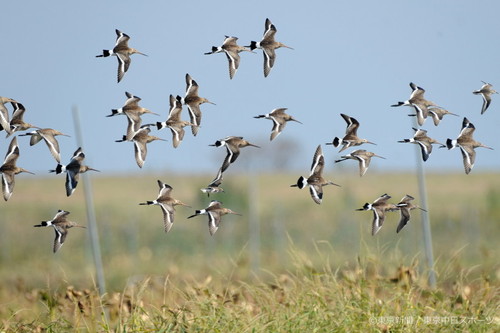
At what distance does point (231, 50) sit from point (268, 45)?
30 centimetres

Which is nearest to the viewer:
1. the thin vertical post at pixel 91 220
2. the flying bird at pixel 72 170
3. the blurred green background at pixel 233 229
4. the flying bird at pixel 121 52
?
the flying bird at pixel 72 170

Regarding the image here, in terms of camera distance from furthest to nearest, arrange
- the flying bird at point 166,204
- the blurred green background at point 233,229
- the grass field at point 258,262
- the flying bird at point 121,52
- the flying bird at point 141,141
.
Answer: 1. the blurred green background at point 233,229
2. the grass field at point 258,262
3. the flying bird at point 121,52
4. the flying bird at point 141,141
5. the flying bird at point 166,204

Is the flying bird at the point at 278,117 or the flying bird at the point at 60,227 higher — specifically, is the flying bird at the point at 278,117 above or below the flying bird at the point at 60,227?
above

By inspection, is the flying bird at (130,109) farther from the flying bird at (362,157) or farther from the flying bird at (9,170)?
the flying bird at (362,157)

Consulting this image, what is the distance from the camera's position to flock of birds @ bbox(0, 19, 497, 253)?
21.6 ft

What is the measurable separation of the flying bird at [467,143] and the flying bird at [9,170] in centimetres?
323

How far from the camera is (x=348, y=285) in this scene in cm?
942

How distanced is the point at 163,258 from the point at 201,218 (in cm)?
912

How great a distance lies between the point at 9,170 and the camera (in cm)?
679

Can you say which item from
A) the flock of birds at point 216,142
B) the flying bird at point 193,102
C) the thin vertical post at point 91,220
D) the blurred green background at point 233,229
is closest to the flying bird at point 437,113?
the flock of birds at point 216,142

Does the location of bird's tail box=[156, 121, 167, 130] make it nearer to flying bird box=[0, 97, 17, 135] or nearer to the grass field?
flying bird box=[0, 97, 17, 135]

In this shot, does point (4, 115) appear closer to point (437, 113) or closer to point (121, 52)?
point (121, 52)

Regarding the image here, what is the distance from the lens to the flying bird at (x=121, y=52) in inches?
284

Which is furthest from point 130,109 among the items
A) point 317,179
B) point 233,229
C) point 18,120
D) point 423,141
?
point 233,229
